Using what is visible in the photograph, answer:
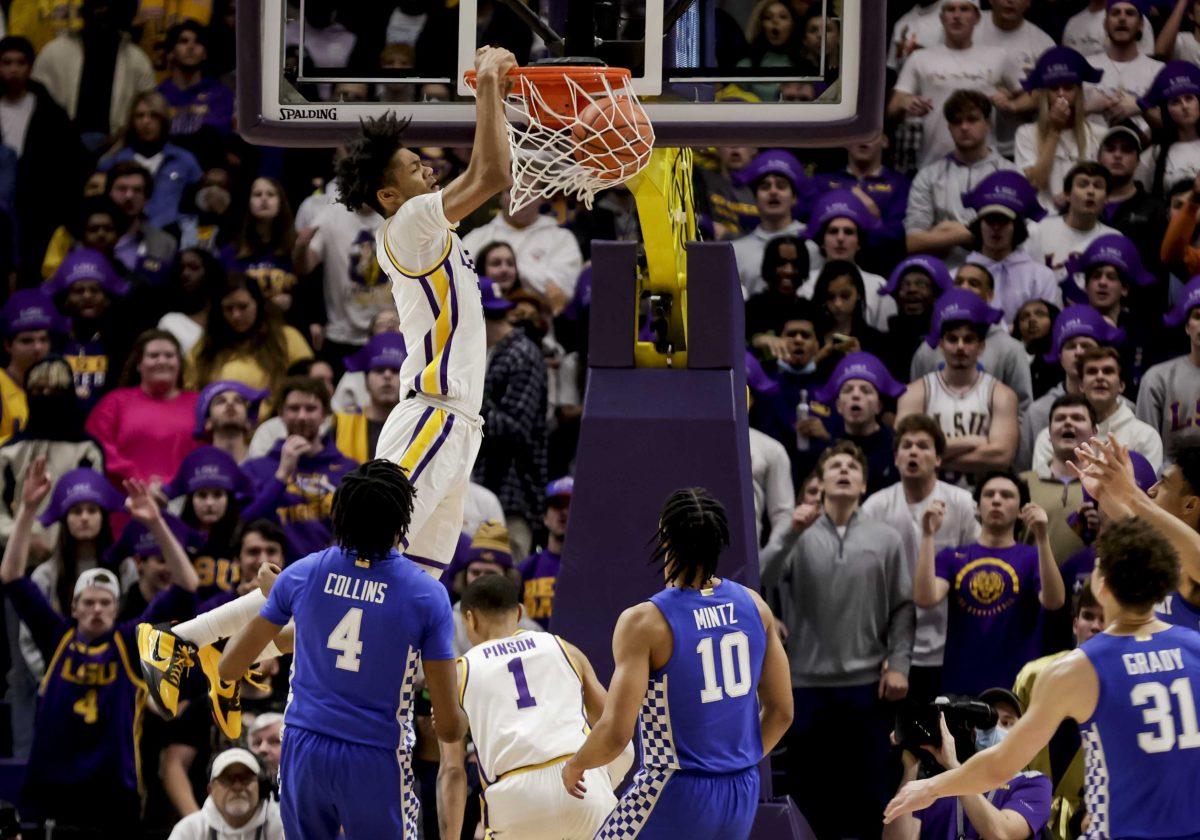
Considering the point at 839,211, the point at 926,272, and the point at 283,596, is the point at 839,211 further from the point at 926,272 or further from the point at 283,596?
the point at 283,596

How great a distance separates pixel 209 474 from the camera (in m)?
9.70

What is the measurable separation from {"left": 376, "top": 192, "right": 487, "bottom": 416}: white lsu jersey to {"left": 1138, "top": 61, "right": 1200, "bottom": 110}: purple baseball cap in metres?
6.42

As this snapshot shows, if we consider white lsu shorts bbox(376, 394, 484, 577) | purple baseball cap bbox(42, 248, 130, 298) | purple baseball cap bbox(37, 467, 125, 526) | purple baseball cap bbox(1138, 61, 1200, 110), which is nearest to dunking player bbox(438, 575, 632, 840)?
white lsu shorts bbox(376, 394, 484, 577)

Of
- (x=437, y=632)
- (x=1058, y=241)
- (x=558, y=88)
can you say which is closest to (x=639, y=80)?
(x=558, y=88)

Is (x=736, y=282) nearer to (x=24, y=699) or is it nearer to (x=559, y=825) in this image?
(x=559, y=825)

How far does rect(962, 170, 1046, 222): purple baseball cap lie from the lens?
11.3 metres

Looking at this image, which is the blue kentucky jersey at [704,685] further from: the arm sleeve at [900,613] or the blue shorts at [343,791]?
the arm sleeve at [900,613]

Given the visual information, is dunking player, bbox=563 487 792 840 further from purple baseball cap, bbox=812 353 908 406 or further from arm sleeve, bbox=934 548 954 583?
purple baseball cap, bbox=812 353 908 406

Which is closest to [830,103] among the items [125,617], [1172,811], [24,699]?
[1172,811]

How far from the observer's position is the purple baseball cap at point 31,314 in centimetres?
1110

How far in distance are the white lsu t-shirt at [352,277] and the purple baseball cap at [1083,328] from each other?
396 centimetres

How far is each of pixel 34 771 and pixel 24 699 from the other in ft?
2.43

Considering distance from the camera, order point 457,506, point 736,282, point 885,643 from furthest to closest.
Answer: point 885,643, point 736,282, point 457,506

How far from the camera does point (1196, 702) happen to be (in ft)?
16.8
